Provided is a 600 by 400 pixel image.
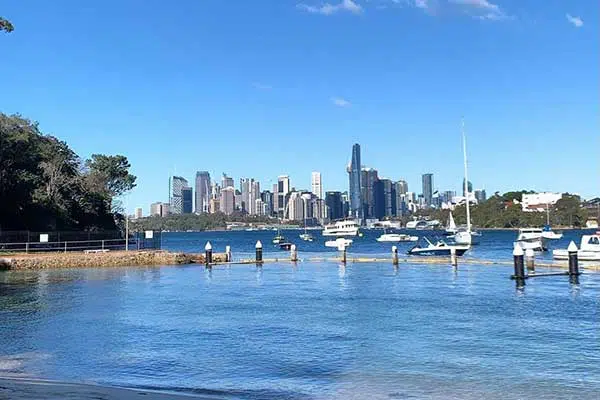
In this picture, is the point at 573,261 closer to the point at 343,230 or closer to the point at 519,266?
the point at 519,266

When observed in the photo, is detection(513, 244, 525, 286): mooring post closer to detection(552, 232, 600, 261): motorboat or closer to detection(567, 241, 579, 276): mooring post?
detection(567, 241, 579, 276): mooring post

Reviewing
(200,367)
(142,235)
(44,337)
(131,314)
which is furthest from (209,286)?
(142,235)

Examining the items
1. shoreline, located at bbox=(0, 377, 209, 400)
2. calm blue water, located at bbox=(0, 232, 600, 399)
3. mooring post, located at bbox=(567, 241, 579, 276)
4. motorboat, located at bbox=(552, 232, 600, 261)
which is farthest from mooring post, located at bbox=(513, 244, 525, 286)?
shoreline, located at bbox=(0, 377, 209, 400)

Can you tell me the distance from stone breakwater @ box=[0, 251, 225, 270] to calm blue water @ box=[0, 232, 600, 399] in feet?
48.3

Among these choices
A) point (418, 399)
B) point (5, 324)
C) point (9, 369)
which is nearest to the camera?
point (418, 399)

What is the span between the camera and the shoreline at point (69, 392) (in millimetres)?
10469

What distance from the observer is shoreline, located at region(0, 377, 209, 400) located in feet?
34.3

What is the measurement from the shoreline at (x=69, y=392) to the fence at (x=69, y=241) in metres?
43.7

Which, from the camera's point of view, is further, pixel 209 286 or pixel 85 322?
pixel 209 286

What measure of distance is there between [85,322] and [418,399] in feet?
43.7

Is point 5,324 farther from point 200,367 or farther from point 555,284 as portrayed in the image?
point 555,284

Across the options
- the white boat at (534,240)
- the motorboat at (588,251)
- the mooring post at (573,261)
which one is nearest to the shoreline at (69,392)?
the mooring post at (573,261)

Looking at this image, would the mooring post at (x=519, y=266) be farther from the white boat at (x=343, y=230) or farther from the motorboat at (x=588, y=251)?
the white boat at (x=343, y=230)

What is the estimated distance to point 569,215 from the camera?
598 feet
